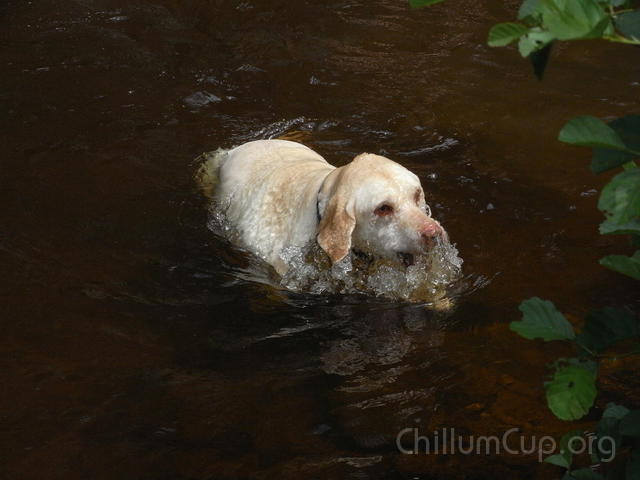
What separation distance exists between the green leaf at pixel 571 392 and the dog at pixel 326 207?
12.5 ft

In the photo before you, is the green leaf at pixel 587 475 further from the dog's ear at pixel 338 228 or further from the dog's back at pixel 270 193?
the dog's back at pixel 270 193

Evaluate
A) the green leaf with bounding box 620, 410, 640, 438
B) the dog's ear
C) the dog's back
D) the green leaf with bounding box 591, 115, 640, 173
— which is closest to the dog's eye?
the dog's ear

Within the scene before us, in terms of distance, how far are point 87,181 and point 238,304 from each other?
254 cm

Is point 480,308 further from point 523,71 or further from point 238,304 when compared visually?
point 523,71

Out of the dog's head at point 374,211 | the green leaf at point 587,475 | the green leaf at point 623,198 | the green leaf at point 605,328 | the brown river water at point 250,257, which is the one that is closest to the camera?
the green leaf at point 623,198

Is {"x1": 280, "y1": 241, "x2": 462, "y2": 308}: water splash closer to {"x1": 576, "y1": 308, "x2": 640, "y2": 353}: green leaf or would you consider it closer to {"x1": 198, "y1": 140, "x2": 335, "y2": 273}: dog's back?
{"x1": 198, "y1": 140, "x2": 335, "y2": 273}: dog's back

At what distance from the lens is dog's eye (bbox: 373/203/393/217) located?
19.1 ft

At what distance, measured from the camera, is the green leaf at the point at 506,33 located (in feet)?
5.49

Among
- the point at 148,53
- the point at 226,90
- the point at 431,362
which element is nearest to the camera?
the point at 431,362

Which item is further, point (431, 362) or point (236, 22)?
point (236, 22)

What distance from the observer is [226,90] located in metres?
9.59

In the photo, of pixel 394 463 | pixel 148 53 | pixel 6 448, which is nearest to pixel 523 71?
pixel 148 53

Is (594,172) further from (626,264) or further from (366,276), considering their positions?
(366,276)

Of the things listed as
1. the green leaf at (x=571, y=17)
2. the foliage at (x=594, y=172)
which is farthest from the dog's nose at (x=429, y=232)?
the green leaf at (x=571, y=17)
